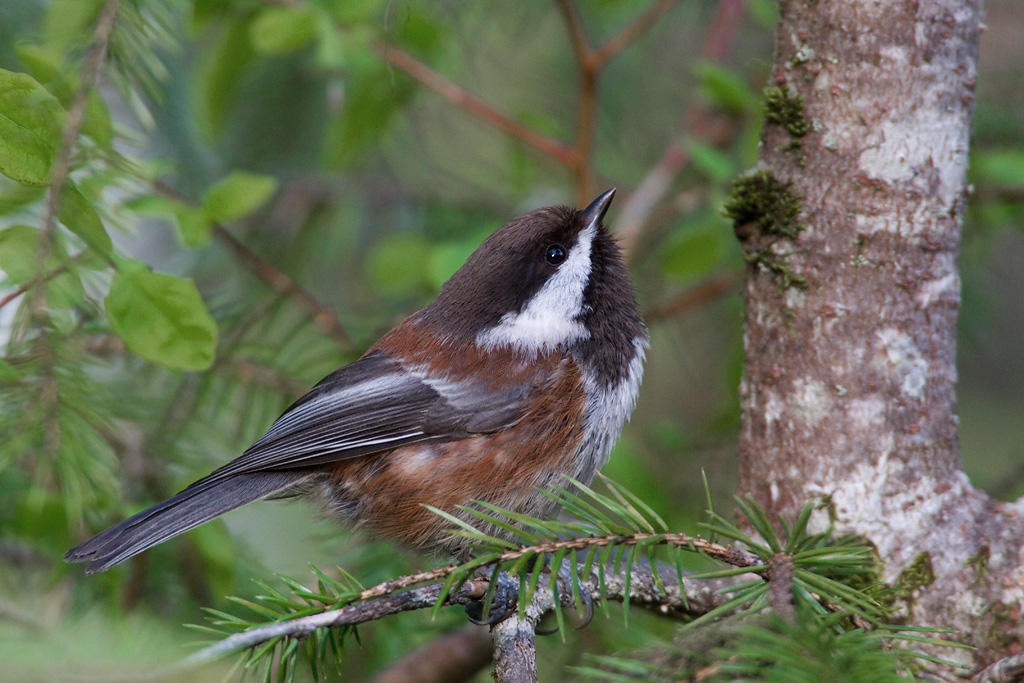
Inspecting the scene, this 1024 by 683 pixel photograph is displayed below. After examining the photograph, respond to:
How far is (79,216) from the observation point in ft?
4.52

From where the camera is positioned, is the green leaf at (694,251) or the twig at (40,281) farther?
the green leaf at (694,251)

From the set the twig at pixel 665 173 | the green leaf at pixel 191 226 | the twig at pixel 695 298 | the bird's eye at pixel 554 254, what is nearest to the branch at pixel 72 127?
the green leaf at pixel 191 226

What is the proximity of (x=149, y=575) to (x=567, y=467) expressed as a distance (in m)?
1.21

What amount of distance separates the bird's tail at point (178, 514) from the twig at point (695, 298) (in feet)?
4.44

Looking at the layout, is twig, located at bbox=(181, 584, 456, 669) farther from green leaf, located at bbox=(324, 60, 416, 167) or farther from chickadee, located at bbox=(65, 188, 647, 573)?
green leaf, located at bbox=(324, 60, 416, 167)

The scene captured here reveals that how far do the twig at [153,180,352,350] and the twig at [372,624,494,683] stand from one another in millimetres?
908

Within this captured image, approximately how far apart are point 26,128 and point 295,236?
1.83m

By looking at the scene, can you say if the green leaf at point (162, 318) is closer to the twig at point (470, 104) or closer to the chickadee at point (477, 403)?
the chickadee at point (477, 403)

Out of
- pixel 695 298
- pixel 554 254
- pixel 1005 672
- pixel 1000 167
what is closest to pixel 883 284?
pixel 1005 672

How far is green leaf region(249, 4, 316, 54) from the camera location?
216 cm

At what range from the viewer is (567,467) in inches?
84.2

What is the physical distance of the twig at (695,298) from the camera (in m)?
2.93

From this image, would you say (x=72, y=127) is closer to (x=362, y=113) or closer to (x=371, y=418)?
(x=371, y=418)

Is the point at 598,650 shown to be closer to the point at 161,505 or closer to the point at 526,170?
the point at 161,505
